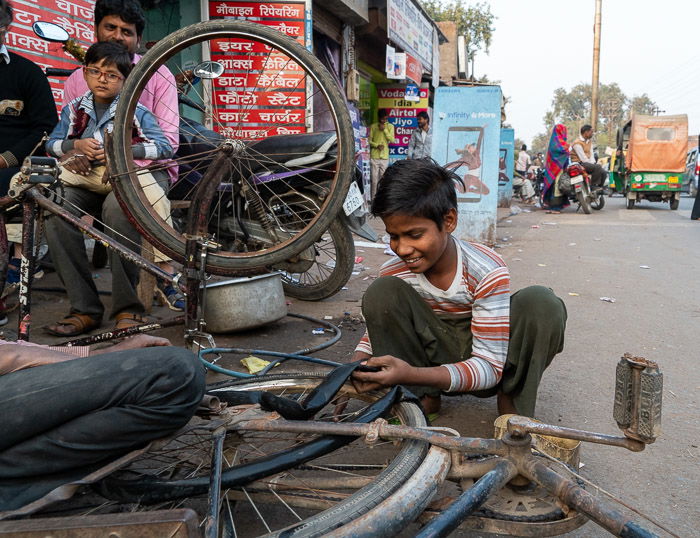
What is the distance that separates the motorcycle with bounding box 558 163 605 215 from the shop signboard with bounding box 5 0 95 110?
399 inches

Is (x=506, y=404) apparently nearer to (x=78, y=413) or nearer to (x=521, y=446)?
(x=521, y=446)

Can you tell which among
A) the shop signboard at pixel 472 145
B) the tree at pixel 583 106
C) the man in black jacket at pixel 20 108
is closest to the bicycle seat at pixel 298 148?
the man in black jacket at pixel 20 108

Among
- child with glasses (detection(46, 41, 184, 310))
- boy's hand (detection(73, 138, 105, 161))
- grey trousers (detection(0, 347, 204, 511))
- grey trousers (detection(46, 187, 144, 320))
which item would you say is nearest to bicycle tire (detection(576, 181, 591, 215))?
child with glasses (detection(46, 41, 184, 310))

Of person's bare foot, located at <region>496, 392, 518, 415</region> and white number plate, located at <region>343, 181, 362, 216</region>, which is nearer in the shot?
person's bare foot, located at <region>496, 392, 518, 415</region>

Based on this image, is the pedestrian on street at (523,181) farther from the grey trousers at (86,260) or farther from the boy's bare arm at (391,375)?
the boy's bare arm at (391,375)

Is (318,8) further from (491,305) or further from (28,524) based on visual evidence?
(28,524)

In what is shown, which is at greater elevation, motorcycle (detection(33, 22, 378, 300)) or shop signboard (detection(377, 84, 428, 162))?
shop signboard (detection(377, 84, 428, 162))

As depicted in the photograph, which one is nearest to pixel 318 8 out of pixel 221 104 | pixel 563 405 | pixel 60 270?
pixel 221 104

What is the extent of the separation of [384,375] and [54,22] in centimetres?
485

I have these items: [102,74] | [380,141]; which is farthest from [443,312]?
[380,141]

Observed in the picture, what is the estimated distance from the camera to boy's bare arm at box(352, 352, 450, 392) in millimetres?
1785

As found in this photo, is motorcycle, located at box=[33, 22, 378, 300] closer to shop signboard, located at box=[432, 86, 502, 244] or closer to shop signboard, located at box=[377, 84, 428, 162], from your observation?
shop signboard, located at box=[432, 86, 502, 244]

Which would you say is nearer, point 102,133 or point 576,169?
point 102,133

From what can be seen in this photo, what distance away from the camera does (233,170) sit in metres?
3.54
